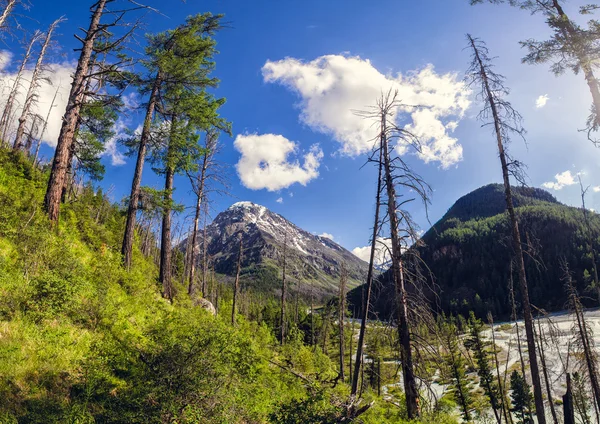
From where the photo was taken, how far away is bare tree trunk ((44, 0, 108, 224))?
9.79 metres

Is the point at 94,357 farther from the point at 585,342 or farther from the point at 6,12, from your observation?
the point at 585,342

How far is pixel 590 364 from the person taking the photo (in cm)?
1681

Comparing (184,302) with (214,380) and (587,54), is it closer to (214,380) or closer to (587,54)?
(214,380)

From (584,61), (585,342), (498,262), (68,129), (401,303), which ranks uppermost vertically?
(498,262)

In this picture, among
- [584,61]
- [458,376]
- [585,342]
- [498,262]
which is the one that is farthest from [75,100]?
[498,262]

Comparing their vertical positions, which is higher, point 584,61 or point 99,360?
point 584,61

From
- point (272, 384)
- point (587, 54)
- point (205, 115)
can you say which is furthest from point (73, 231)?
point (587, 54)

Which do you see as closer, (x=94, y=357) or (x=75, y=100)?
(x=94, y=357)

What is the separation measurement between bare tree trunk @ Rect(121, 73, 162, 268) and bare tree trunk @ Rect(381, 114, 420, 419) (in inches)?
389

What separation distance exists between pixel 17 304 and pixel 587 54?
17.5m

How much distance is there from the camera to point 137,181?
45.0 feet

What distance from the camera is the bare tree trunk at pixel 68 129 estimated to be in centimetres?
979

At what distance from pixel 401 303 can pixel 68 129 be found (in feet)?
37.7

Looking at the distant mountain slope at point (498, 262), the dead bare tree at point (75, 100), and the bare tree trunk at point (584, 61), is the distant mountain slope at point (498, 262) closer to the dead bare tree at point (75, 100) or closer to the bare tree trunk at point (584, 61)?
the bare tree trunk at point (584, 61)
